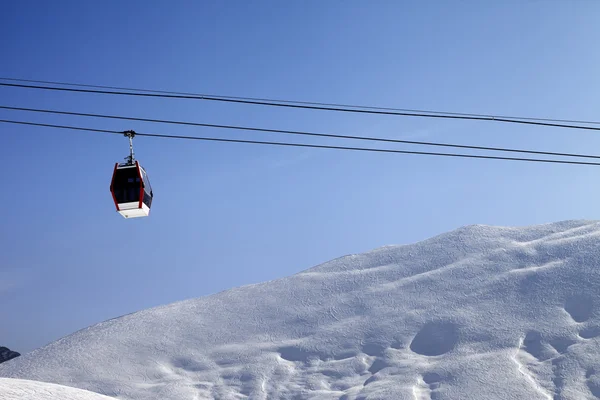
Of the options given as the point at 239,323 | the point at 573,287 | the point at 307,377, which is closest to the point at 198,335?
the point at 239,323

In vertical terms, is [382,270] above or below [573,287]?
above

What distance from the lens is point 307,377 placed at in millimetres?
39062

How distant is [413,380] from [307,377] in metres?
6.00

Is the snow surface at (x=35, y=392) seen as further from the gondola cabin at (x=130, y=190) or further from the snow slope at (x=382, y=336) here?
the snow slope at (x=382, y=336)

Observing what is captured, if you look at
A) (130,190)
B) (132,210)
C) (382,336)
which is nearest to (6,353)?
(382,336)

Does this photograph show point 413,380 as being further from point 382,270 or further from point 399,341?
point 382,270

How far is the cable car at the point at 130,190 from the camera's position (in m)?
11.9

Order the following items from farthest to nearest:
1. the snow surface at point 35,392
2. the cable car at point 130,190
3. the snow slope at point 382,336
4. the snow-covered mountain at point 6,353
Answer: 1. the snow-covered mountain at point 6,353
2. the snow slope at point 382,336
3. the snow surface at point 35,392
4. the cable car at point 130,190

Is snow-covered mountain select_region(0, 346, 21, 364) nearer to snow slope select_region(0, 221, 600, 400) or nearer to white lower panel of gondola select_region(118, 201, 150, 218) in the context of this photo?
snow slope select_region(0, 221, 600, 400)

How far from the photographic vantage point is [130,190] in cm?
1189

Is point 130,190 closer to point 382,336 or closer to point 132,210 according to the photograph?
point 132,210

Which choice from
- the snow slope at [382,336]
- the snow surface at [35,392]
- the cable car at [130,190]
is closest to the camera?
the cable car at [130,190]

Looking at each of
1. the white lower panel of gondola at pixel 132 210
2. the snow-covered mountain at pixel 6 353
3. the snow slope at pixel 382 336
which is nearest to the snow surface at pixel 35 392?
the white lower panel of gondola at pixel 132 210

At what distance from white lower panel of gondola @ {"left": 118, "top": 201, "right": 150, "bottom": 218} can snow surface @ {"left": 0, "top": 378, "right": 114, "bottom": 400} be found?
3.98 m
